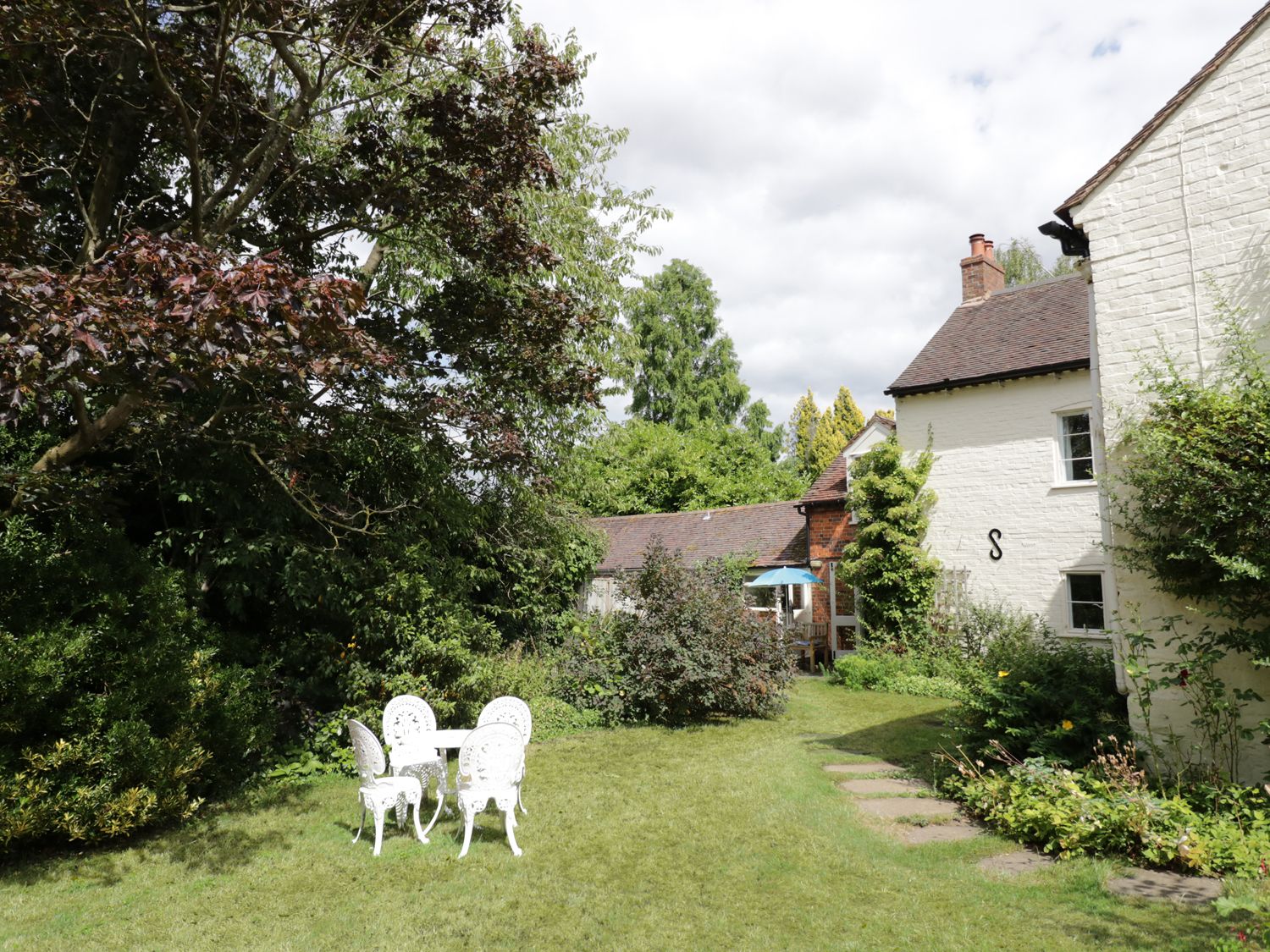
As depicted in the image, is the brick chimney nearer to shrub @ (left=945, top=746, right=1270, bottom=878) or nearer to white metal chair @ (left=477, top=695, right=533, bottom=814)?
shrub @ (left=945, top=746, right=1270, bottom=878)

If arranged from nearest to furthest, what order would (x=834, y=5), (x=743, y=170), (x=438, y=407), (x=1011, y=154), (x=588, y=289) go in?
(x=834, y=5) < (x=438, y=407) < (x=1011, y=154) < (x=743, y=170) < (x=588, y=289)

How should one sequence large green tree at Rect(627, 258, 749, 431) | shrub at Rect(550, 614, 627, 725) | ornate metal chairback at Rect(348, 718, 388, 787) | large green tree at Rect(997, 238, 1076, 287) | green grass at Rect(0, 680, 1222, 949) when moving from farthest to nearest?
large green tree at Rect(627, 258, 749, 431), large green tree at Rect(997, 238, 1076, 287), shrub at Rect(550, 614, 627, 725), ornate metal chairback at Rect(348, 718, 388, 787), green grass at Rect(0, 680, 1222, 949)

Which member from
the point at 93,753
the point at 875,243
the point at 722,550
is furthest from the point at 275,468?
the point at 722,550

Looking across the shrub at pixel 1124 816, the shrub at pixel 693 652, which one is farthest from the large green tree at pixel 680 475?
the shrub at pixel 1124 816

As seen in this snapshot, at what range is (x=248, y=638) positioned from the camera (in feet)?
29.3

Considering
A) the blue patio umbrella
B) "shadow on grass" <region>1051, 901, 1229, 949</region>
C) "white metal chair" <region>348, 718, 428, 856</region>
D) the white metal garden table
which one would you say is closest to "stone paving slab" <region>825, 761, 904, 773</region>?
"shadow on grass" <region>1051, 901, 1229, 949</region>

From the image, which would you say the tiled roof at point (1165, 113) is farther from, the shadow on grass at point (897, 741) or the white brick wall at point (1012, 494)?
the white brick wall at point (1012, 494)

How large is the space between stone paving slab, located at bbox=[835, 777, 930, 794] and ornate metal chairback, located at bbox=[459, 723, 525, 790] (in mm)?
3708

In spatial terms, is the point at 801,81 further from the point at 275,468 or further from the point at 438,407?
the point at 275,468

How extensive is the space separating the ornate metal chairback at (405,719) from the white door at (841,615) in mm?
11981

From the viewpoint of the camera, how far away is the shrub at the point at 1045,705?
23.2ft

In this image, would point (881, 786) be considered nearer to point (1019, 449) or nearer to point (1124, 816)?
point (1124, 816)

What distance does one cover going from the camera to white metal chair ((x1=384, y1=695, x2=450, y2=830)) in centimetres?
724

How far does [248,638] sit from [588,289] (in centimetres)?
778
